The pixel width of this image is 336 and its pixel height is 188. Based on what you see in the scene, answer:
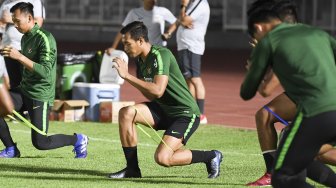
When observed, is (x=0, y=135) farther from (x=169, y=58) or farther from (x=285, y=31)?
(x=285, y=31)

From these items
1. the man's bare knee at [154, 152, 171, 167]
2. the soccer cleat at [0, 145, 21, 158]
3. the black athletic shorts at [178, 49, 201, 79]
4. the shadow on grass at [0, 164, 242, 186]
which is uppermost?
the man's bare knee at [154, 152, 171, 167]

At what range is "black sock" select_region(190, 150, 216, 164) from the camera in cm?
991

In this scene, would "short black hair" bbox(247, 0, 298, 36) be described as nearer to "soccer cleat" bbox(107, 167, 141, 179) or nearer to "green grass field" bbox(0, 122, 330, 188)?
"green grass field" bbox(0, 122, 330, 188)

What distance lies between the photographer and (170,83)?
9.93 metres

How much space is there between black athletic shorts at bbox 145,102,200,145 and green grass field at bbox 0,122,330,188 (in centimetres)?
43

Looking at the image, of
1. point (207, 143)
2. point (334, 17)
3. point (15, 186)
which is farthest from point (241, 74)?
point (15, 186)

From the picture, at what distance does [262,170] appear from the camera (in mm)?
10859

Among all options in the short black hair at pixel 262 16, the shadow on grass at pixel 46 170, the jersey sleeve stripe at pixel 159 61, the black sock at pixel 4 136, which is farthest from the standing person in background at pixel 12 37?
the short black hair at pixel 262 16

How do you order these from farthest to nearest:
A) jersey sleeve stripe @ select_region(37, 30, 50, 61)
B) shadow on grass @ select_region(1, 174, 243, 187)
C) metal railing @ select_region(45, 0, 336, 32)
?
metal railing @ select_region(45, 0, 336, 32) → jersey sleeve stripe @ select_region(37, 30, 50, 61) → shadow on grass @ select_region(1, 174, 243, 187)

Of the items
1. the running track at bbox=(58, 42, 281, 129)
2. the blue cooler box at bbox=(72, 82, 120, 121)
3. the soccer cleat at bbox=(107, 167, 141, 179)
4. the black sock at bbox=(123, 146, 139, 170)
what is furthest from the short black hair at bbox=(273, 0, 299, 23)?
the blue cooler box at bbox=(72, 82, 120, 121)

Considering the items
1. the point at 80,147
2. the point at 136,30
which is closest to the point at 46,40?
the point at 80,147

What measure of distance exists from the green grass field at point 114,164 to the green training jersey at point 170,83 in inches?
25.5

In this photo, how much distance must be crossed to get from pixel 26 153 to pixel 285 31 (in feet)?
16.7

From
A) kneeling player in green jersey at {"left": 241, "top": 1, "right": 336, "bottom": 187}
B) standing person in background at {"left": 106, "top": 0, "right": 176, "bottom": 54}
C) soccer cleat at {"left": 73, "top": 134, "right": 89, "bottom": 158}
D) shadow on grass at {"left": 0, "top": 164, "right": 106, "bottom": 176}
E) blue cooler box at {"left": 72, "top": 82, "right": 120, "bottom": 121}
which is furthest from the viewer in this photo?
blue cooler box at {"left": 72, "top": 82, "right": 120, "bottom": 121}
